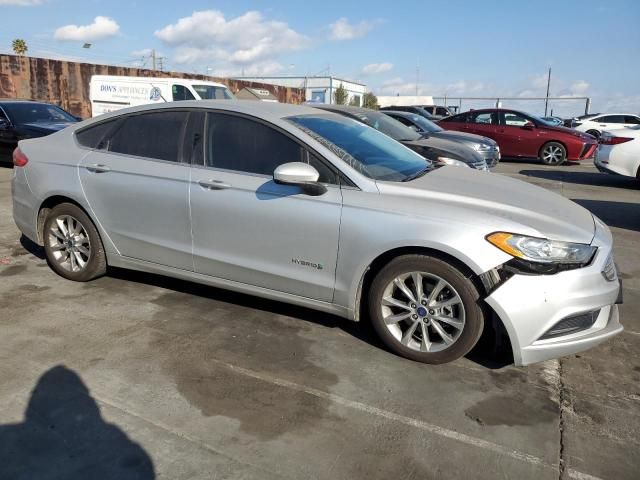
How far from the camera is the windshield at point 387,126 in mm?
9031

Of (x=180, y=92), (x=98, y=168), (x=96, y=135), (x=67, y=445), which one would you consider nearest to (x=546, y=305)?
(x=67, y=445)

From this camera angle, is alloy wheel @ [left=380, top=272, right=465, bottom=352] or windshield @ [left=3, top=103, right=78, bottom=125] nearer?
alloy wheel @ [left=380, top=272, right=465, bottom=352]

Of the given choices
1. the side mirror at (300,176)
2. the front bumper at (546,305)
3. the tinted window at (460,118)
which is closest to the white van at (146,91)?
the tinted window at (460,118)

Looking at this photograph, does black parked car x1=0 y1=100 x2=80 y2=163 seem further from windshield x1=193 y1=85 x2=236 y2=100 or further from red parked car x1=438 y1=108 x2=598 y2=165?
red parked car x1=438 y1=108 x2=598 y2=165

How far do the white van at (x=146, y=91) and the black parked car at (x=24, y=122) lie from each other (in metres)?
3.43

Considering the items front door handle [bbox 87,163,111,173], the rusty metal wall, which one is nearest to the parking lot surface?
front door handle [bbox 87,163,111,173]

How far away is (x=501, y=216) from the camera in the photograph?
3.21m

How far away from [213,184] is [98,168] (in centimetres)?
116

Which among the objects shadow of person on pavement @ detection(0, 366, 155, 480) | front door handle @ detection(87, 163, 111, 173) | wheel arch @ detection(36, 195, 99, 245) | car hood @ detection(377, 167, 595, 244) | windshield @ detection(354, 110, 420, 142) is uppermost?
windshield @ detection(354, 110, 420, 142)

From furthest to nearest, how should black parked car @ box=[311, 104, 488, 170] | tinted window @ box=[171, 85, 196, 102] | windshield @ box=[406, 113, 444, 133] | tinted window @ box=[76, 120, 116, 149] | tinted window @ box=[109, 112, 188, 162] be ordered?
1. tinted window @ box=[171, 85, 196, 102]
2. windshield @ box=[406, 113, 444, 133]
3. black parked car @ box=[311, 104, 488, 170]
4. tinted window @ box=[76, 120, 116, 149]
5. tinted window @ box=[109, 112, 188, 162]

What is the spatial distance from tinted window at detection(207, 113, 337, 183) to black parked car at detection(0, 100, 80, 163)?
771 centimetres

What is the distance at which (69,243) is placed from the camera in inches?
181

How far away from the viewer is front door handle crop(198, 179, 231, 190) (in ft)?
12.3

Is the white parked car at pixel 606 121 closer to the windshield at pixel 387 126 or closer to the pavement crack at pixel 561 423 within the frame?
the windshield at pixel 387 126
